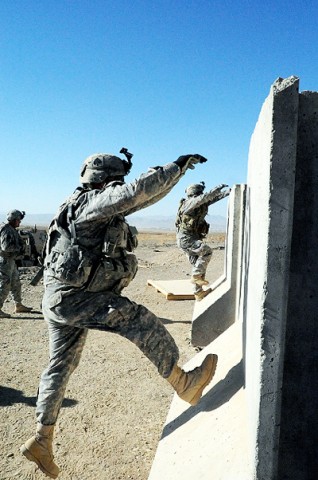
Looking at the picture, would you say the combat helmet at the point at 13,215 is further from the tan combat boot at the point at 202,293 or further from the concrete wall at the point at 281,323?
the concrete wall at the point at 281,323

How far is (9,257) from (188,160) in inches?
208

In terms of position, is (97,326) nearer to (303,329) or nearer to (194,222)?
(303,329)

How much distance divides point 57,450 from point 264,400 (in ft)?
5.94

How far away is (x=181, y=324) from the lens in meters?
5.82

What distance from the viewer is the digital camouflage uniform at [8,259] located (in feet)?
21.5

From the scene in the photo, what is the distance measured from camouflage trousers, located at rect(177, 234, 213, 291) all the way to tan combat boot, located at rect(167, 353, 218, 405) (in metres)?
3.73

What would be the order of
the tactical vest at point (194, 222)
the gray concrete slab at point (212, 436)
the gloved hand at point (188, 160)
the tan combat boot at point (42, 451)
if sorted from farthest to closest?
the tactical vest at point (194, 222) < the tan combat boot at point (42, 451) < the gloved hand at point (188, 160) < the gray concrete slab at point (212, 436)

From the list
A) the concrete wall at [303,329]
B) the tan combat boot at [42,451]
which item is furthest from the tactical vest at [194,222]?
the concrete wall at [303,329]

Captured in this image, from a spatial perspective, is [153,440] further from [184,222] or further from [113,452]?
[184,222]

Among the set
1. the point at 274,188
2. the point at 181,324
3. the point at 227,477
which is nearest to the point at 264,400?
the point at 227,477

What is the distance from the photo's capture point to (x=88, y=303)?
7.91ft

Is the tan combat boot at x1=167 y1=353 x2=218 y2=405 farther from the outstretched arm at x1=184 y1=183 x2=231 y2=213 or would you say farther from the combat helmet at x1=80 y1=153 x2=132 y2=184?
the outstretched arm at x1=184 y1=183 x2=231 y2=213

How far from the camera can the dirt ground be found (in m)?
2.56

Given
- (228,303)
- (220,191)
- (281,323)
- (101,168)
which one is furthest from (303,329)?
(220,191)
